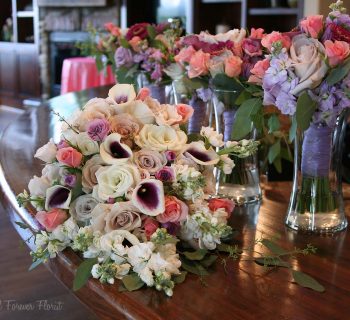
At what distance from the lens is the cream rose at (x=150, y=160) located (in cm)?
88

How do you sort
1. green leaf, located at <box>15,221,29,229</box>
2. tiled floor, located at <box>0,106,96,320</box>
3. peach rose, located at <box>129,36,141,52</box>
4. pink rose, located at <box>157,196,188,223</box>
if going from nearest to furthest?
pink rose, located at <box>157,196,188,223</box> < green leaf, located at <box>15,221,29,229</box> < tiled floor, located at <box>0,106,96,320</box> < peach rose, located at <box>129,36,141,52</box>

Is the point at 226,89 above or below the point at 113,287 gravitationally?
above

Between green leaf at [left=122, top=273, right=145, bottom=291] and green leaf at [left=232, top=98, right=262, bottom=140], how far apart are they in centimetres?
41

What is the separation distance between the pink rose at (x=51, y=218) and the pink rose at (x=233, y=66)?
0.47m

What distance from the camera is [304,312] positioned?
752 mm

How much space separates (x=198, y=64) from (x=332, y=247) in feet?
1.59

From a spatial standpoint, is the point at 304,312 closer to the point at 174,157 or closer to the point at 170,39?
the point at 174,157

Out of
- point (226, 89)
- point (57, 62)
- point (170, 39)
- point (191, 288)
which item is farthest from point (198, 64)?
point (57, 62)

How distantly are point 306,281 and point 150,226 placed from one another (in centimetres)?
26

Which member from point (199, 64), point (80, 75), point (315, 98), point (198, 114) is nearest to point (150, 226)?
point (315, 98)

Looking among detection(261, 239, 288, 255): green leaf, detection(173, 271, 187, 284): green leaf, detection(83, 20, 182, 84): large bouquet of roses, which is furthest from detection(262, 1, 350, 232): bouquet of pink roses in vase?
detection(83, 20, 182, 84): large bouquet of roses

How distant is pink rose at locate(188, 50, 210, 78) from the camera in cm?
119

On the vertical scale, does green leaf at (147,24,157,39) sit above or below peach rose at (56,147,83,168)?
above

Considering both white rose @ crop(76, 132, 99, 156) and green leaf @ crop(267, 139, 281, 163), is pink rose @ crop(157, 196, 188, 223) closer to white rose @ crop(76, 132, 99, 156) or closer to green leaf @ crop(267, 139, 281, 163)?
white rose @ crop(76, 132, 99, 156)
